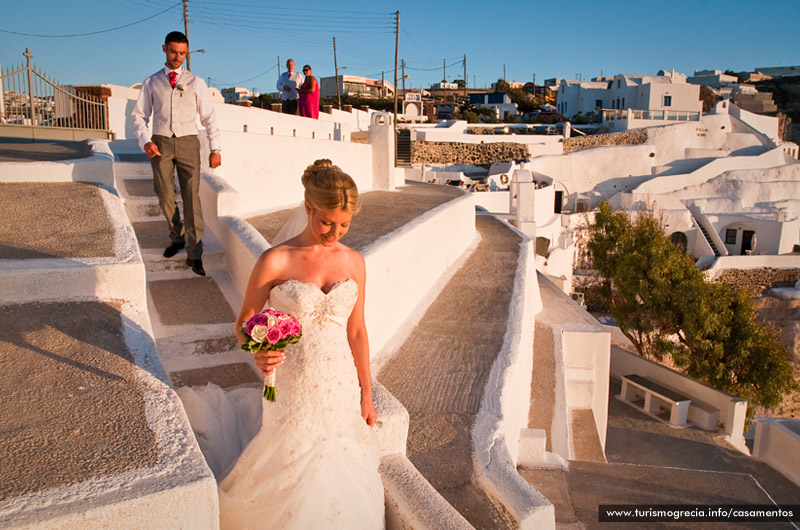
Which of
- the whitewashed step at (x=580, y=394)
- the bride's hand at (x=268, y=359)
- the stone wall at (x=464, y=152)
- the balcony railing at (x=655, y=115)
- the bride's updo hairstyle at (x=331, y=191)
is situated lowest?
the whitewashed step at (x=580, y=394)

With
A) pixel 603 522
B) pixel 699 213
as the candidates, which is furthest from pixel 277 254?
pixel 699 213

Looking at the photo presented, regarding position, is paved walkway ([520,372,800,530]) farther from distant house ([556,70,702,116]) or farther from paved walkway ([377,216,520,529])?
distant house ([556,70,702,116])

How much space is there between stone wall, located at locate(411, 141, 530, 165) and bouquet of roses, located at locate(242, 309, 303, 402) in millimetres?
30637

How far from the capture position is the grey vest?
178 inches

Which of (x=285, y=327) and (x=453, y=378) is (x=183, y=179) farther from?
(x=285, y=327)

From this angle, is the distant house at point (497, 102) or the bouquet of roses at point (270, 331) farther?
the distant house at point (497, 102)

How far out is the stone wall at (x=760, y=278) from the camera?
86.2ft

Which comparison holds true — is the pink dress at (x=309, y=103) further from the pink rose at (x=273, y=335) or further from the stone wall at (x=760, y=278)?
the stone wall at (x=760, y=278)

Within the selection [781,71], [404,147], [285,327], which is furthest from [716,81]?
[285,327]

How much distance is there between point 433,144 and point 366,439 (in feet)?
105

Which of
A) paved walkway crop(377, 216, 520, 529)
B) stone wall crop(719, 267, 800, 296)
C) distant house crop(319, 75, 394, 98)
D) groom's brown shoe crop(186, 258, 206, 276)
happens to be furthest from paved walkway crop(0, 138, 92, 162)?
distant house crop(319, 75, 394, 98)

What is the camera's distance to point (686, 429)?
34.7 ft

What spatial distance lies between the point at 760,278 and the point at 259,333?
29.4 meters

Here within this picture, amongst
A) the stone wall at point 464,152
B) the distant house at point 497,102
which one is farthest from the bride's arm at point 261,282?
the distant house at point 497,102
